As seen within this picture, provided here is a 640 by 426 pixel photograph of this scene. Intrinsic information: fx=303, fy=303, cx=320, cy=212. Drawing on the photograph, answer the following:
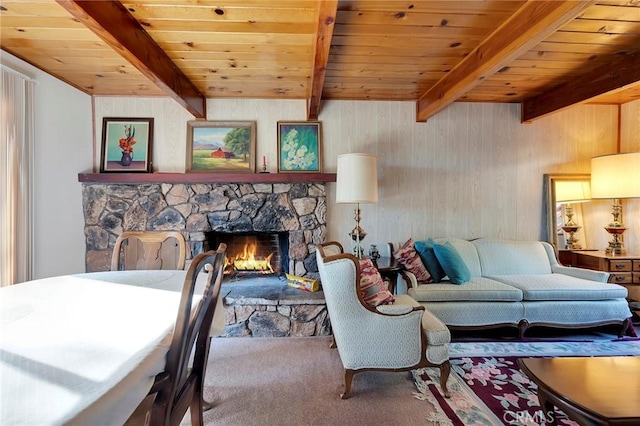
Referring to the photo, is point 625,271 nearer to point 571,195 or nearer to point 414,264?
point 571,195

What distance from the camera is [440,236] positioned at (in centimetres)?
346

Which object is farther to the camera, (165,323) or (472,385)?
(472,385)

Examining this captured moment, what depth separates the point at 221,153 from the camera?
3230 millimetres

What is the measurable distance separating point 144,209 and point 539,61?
12.7 ft

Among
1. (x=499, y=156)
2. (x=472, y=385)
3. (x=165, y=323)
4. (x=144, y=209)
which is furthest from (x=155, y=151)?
(x=499, y=156)

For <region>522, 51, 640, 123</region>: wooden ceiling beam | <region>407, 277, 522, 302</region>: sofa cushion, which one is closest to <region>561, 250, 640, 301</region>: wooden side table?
<region>407, 277, 522, 302</region>: sofa cushion

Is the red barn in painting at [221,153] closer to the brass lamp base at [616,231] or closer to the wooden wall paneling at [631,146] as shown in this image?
the brass lamp base at [616,231]

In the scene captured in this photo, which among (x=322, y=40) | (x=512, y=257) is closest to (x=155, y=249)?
(x=322, y=40)

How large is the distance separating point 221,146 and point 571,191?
3.96 metres

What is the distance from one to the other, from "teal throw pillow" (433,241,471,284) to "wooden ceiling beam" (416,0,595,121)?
138 centimetres

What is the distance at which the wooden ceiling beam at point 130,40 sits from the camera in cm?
156

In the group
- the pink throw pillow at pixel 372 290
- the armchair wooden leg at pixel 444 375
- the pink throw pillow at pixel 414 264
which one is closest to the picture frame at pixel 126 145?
the pink throw pillow at pixel 372 290

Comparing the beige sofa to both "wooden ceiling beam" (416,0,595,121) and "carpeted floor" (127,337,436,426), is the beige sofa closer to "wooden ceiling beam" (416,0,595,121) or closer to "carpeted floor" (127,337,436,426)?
"carpeted floor" (127,337,436,426)

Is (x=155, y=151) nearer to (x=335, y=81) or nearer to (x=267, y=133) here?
(x=267, y=133)
